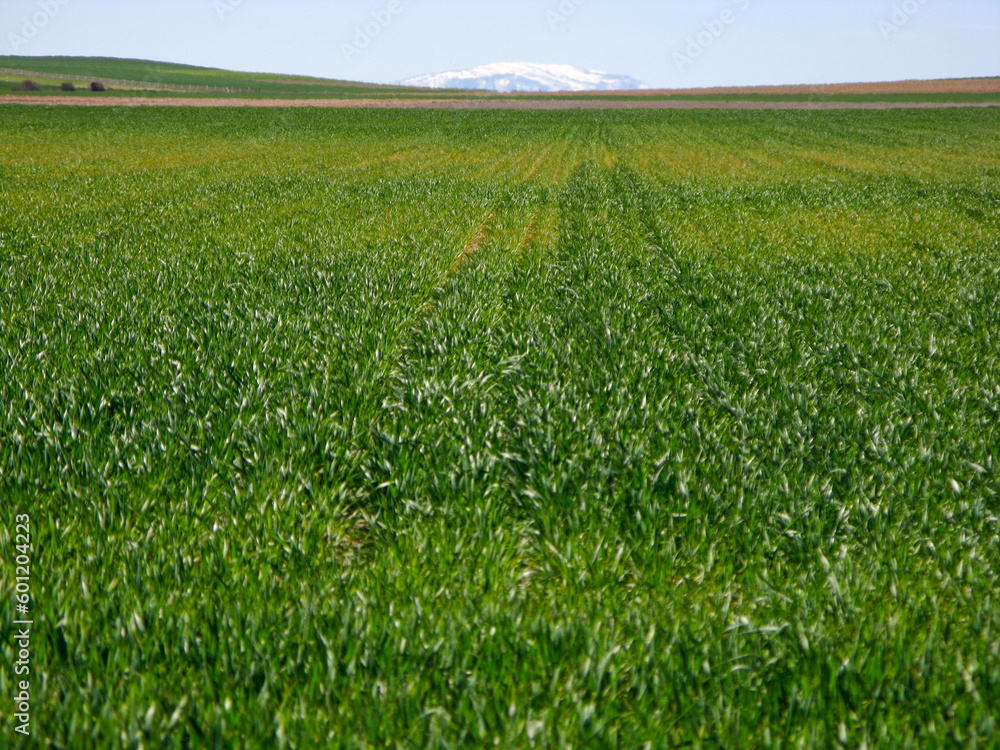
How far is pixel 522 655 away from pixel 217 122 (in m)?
56.8

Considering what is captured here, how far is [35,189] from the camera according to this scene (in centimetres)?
1803

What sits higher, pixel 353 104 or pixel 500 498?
pixel 353 104

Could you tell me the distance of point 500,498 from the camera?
13.2ft

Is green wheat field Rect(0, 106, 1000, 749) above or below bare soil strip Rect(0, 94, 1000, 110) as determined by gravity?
below

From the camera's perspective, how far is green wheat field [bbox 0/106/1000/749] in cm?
247

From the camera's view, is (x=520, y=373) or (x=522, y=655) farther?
(x=520, y=373)

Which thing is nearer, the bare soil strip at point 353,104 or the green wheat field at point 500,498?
the green wheat field at point 500,498

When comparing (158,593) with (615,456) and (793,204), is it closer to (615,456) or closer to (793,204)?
(615,456)

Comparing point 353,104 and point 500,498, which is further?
point 353,104

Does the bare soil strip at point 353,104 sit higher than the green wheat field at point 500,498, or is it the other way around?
the bare soil strip at point 353,104

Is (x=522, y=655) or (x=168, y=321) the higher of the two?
(x=168, y=321)

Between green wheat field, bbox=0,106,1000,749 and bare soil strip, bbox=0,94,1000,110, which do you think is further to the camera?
bare soil strip, bbox=0,94,1000,110

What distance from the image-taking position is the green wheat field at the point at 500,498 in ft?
8.09

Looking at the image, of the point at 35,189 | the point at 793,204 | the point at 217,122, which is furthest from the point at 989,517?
the point at 217,122
